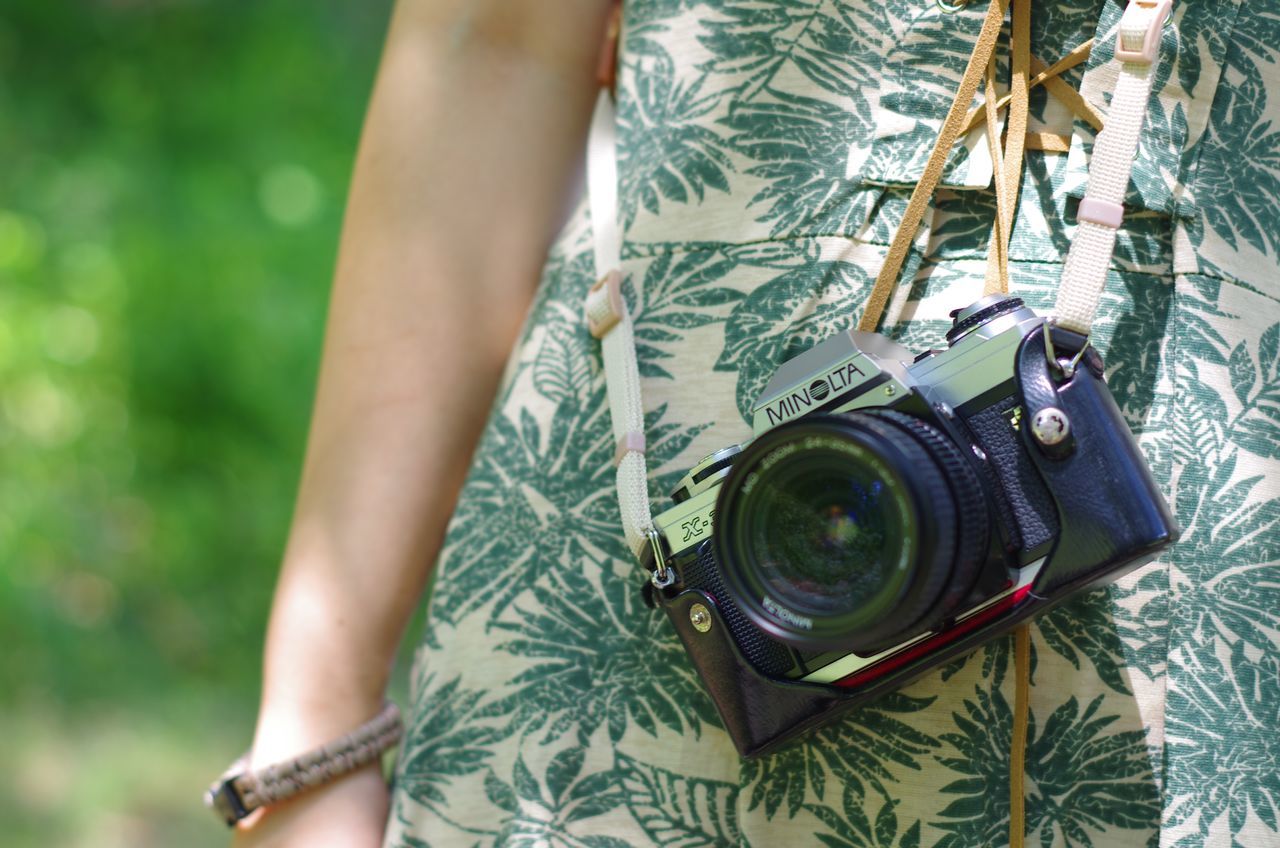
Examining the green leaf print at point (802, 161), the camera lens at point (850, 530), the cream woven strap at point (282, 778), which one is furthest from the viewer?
the cream woven strap at point (282, 778)

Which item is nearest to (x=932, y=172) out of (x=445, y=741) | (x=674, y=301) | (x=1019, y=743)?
(x=674, y=301)

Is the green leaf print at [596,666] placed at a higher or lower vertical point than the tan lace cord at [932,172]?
lower

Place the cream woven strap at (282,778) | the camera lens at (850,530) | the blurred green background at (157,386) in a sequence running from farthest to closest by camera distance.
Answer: the blurred green background at (157,386), the cream woven strap at (282,778), the camera lens at (850,530)

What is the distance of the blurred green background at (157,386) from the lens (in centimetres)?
168

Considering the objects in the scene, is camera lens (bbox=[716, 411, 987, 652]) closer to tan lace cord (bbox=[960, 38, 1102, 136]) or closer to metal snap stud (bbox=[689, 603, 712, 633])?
metal snap stud (bbox=[689, 603, 712, 633])

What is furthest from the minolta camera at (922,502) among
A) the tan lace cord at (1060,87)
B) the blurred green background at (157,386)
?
the blurred green background at (157,386)

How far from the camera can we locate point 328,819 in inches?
25.0

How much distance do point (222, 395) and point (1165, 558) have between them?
1.49 metres

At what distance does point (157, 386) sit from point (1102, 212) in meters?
1.55

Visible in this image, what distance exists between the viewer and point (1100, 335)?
49 cm

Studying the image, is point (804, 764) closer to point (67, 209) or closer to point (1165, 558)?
point (1165, 558)

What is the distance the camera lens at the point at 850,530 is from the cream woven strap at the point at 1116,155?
0.09 metres

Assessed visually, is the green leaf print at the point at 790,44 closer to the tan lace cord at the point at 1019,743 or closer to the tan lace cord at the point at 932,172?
the tan lace cord at the point at 932,172

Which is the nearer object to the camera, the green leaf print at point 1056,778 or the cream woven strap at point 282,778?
the green leaf print at point 1056,778
